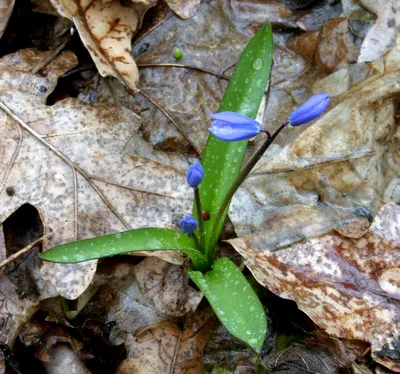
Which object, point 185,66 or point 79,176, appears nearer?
point 79,176

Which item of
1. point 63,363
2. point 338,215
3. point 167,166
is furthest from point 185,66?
point 63,363

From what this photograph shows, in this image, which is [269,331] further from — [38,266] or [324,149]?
[38,266]

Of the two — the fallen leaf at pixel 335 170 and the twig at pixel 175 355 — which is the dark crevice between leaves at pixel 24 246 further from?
the fallen leaf at pixel 335 170

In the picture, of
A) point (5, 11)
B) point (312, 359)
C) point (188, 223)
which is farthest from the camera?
point (5, 11)

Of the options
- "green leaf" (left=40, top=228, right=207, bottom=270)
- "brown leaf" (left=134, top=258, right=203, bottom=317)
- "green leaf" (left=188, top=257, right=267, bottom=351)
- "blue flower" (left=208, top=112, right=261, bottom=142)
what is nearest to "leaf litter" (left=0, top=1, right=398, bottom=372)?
"brown leaf" (left=134, top=258, right=203, bottom=317)

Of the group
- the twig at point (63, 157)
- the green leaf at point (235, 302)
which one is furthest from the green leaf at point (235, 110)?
the twig at point (63, 157)

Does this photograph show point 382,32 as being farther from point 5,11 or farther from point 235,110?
point 5,11

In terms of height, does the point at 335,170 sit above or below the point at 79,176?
below

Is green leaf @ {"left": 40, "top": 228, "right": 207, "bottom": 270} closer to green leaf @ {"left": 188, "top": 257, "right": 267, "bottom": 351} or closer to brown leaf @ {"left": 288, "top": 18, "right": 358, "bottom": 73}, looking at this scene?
green leaf @ {"left": 188, "top": 257, "right": 267, "bottom": 351}
